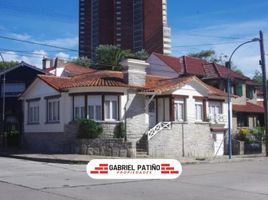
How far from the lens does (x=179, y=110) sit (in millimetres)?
34688

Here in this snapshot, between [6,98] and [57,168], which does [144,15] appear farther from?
[57,168]

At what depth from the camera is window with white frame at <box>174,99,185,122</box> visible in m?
34.5

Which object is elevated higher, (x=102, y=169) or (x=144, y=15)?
(x=144, y=15)

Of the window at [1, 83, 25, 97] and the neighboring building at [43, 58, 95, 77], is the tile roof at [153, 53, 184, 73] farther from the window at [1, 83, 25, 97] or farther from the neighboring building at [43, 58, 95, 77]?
the window at [1, 83, 25, 97]

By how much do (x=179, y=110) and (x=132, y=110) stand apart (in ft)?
12.4

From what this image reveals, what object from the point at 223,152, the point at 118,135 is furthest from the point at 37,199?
the point at 223,152

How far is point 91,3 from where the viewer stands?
52562 mm

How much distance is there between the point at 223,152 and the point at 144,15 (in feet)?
90.0

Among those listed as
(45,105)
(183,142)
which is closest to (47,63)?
(45,105)

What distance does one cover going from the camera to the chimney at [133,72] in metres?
33.2

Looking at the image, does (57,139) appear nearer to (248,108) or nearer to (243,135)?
(243,135)

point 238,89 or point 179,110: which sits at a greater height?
point 238,89

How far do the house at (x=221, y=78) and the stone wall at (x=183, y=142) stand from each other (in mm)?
8966

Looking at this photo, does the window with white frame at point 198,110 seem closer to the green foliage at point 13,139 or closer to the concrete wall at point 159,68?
the concrete wall at point 159,68
